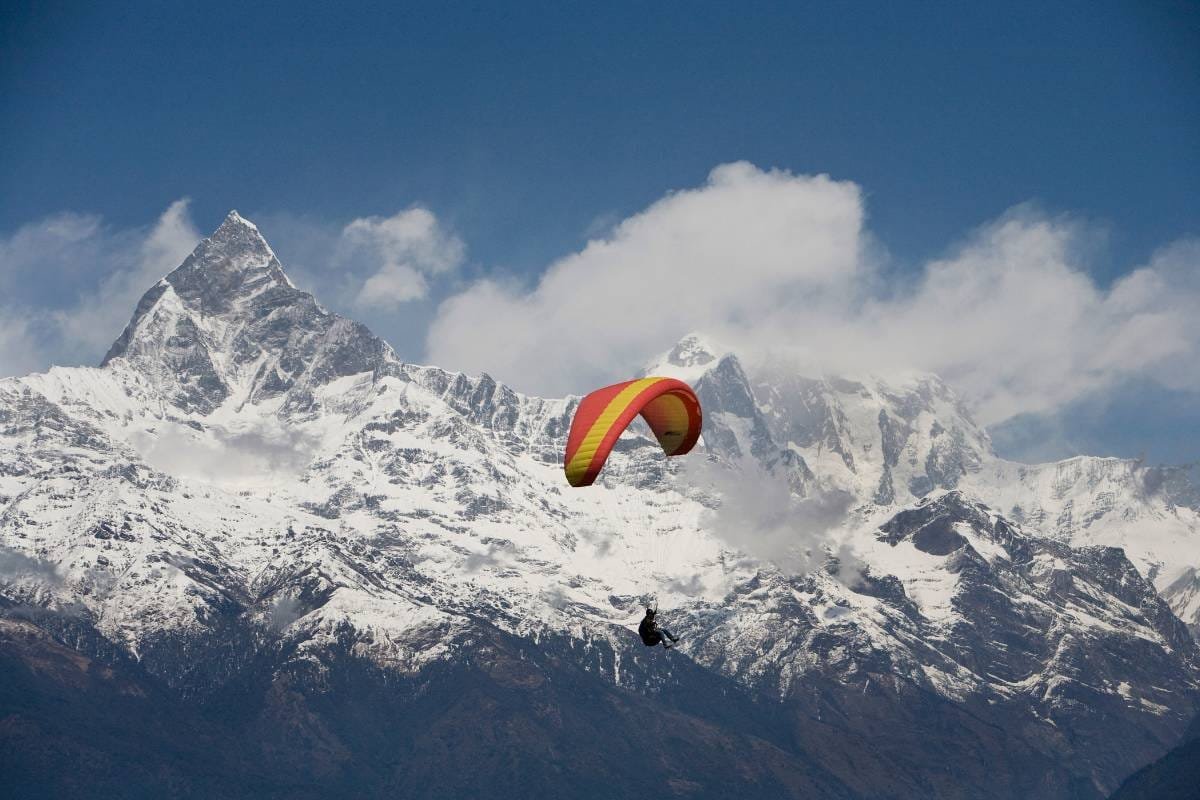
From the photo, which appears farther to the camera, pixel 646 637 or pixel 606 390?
pixel 606 390

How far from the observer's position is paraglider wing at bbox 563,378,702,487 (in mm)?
132750

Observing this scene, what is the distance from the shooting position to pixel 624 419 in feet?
444

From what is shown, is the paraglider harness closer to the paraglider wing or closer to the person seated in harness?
the person seated in harness

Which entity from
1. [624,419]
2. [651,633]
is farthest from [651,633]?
[624,419]

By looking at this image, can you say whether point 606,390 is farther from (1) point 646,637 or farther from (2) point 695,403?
(1) point 646,637

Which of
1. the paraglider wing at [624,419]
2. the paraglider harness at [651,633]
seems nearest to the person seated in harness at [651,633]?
the paraglider harness at [651,633]

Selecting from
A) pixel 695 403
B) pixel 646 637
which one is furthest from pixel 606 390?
pixel 646 637

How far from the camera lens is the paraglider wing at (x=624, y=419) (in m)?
133

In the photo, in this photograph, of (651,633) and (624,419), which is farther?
(624,419)

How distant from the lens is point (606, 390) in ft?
468

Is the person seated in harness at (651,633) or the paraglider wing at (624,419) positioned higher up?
the paraglider wing at (624,419)

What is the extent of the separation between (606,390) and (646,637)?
73.1 ft

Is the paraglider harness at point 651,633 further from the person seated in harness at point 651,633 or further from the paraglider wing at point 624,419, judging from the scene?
the paraglider wing at point 624,419

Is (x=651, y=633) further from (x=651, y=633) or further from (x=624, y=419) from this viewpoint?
(x=624, y=419)
